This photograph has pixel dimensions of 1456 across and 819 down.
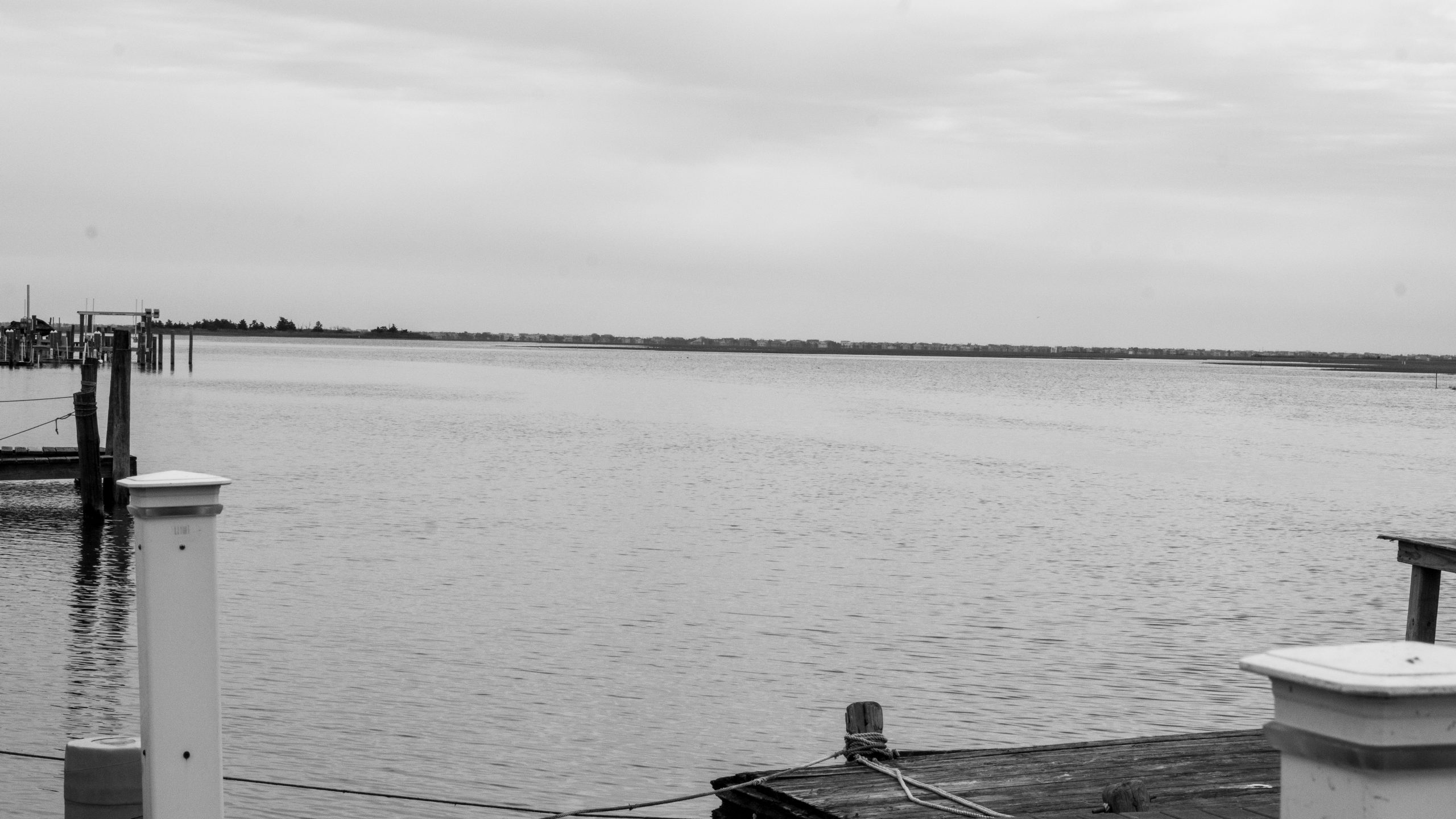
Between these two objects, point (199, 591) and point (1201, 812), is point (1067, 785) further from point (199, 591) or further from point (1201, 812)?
point (199, 591)

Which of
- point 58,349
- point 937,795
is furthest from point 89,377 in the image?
point 58,349

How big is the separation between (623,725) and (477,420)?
51029 millimetres

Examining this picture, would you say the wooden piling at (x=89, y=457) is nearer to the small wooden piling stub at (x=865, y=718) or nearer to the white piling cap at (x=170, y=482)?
the small wooden piling stub at (x=865, y=718)

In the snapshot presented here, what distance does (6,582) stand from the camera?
19984mm

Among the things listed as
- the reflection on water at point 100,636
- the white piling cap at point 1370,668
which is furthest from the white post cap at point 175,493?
the reflection on water at point 100,636

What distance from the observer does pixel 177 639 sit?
205 inches

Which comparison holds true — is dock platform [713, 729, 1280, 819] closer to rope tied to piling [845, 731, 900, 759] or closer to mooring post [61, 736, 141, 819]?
rope tied to piling [845, 731, 900, 759]

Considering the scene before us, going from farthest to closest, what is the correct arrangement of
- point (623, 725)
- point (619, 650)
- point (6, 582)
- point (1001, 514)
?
point (1001, 514), point (6, 582), point (619, 650), point (623, 725)

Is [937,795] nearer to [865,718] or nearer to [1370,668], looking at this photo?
[865,718]

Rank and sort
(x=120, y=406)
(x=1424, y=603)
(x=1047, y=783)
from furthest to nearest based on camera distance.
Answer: (x=120, y=406)
(x=1424, y=603)
(x=1047, y=783)

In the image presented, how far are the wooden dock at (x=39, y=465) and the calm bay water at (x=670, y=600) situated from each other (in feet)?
3.36

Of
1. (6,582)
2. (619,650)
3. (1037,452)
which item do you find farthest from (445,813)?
(1037,452)

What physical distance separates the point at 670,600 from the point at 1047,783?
13.6 metres

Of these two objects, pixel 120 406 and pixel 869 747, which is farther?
pixel 120 406
